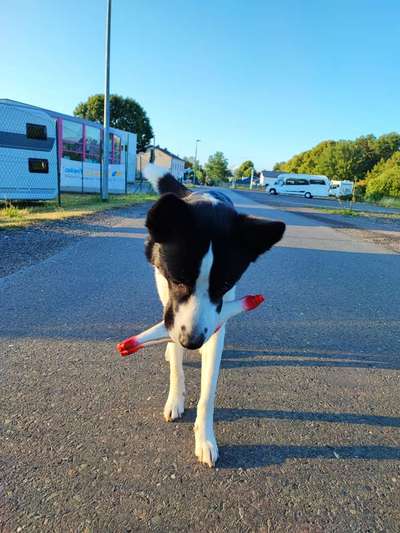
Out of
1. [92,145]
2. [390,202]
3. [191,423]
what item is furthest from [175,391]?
[390,202]

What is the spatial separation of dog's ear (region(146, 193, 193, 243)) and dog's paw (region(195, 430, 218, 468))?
1151 millimetres

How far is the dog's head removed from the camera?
1667 millimetres

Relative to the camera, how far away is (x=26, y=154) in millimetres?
12445

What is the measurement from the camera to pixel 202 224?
1.75 metres

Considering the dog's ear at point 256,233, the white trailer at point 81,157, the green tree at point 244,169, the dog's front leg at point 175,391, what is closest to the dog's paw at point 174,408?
the dog's front leg at point 175,391

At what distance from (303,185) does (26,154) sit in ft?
145

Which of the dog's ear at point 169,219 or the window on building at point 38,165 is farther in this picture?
the window on building at point 38,165

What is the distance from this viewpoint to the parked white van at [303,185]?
164ft

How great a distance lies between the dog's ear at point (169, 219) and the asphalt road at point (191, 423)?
1217 millimetres

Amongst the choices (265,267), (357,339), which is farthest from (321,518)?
(265,267)

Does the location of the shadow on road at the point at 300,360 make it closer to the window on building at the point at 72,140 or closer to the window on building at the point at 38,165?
the window on building at the point at 38,165

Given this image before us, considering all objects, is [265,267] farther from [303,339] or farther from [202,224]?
[202,224]

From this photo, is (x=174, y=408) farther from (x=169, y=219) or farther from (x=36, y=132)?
(x=36, y=132)

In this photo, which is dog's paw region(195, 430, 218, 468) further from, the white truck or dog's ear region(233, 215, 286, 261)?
the white truck
